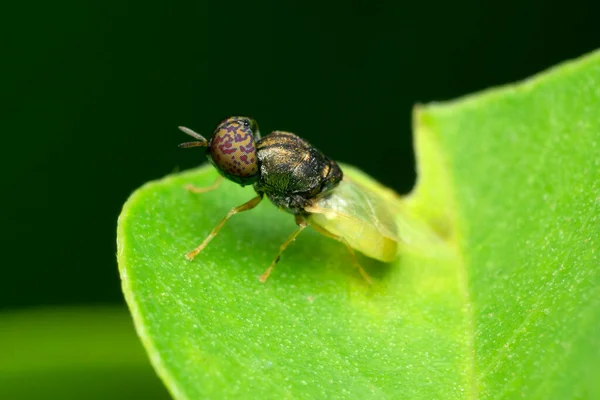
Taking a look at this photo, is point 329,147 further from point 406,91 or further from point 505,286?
point 505,286

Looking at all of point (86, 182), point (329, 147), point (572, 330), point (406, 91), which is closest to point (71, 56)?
point (86, 182)

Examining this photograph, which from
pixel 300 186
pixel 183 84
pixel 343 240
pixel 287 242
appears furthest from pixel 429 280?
pixel 183 84

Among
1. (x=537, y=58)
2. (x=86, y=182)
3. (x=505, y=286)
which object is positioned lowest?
(x=86, y=182)

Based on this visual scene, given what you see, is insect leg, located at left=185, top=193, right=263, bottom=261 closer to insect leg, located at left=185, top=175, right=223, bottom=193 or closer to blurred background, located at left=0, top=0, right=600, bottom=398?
insect leg, located at left=185, top=175, right=223, bottom=193

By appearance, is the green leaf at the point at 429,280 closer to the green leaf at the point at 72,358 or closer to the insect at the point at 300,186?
the insect at the point at 300,186

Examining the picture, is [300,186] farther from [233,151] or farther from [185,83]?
[185,83]

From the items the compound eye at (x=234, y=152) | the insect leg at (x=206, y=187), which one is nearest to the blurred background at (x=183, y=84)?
the insect leg at (x=206, y=187)

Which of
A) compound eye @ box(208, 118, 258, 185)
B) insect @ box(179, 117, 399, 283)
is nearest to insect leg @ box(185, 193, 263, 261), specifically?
insect @ box(179, 117, 399, 283)
